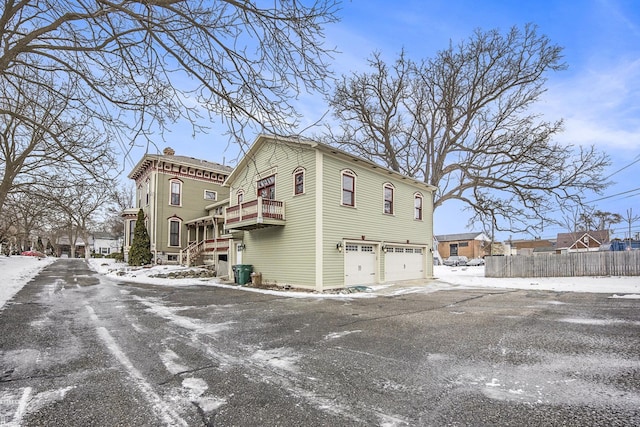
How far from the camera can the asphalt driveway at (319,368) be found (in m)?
3.09

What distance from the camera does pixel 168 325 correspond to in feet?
23.0

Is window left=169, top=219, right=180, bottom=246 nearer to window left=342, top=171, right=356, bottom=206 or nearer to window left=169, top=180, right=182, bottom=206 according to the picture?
window left=169, top=180, right=182, bottom=206

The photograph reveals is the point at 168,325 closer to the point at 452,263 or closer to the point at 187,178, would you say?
the point at 187,178

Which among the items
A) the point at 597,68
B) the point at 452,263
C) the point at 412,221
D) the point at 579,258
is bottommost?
the point at 452,263

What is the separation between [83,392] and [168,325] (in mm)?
3495

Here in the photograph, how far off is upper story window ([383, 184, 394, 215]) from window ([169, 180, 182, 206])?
53.6ft

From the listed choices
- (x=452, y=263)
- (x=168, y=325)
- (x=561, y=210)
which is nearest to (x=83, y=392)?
(x=168, y=325)

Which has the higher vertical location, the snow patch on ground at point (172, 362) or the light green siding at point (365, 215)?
the light green siding at point (365, 215)

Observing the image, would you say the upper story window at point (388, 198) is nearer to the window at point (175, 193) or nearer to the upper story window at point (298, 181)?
the upper story window at point (298, 181)

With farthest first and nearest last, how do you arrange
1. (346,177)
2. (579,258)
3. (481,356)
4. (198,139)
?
(579,258)
(346,177)
(198,139)
(481,356)

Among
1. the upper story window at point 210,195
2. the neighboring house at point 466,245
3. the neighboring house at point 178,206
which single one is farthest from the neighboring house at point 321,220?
the neighboring house at point 466,245

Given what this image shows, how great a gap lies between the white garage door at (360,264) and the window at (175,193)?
16234 mm

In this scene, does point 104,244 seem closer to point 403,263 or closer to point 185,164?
point 185,164

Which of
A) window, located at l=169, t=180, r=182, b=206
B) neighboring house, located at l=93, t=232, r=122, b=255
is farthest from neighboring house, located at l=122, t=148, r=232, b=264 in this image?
neighboring house, located at l=93, t=232, r=122, b=255
